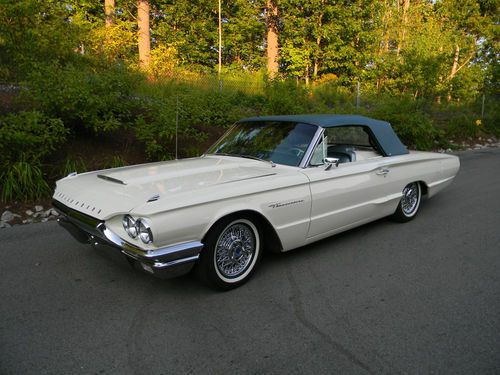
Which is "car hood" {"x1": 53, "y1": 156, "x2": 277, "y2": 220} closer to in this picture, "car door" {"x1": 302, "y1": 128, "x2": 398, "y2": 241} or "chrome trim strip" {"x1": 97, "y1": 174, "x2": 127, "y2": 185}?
"chrome trim strip" {"x1": 97, "y1": 174, "x2": 127, "y2": 185}

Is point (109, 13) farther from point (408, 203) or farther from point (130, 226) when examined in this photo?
point (130, 226)

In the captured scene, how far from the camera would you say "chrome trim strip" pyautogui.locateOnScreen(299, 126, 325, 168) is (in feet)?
12.4

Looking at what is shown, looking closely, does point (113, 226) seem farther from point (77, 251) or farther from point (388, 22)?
point (388, 22)

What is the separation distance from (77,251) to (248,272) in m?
1.87

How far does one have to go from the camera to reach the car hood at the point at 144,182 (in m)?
2.89

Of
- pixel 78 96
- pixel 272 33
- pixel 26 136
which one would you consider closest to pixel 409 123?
pixel 78 96

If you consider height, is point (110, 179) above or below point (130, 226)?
above

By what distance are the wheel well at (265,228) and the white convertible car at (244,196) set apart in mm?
11

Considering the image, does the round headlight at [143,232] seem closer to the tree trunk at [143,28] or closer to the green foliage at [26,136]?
the green foliage at [26,136]

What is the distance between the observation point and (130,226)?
9.02ft

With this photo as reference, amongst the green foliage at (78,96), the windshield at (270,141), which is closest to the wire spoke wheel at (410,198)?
the windshield at (270,141)

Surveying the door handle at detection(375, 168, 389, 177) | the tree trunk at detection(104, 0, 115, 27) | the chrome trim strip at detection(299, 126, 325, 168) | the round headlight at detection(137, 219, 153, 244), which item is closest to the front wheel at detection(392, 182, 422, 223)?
the door handle at detection(375, 168, 389, 177)

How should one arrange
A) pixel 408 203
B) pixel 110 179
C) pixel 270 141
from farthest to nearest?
1. pixel 408 203
2. pixel 270 141
3. pixel 110 179

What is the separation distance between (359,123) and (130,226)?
3077mm
